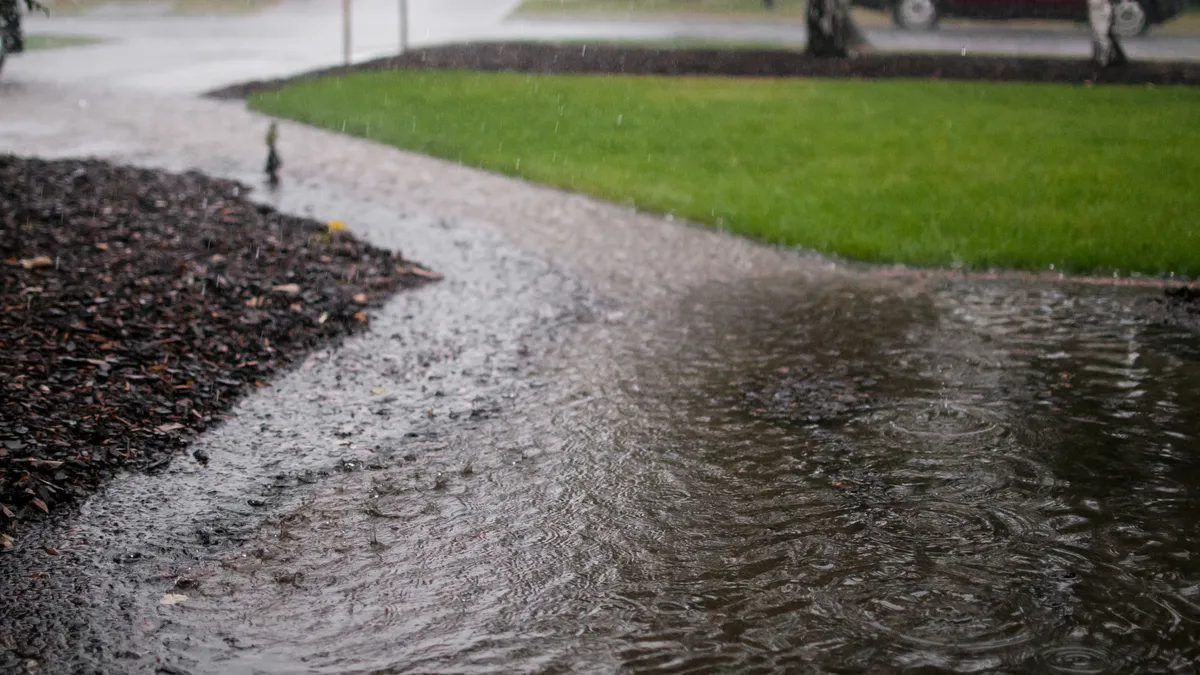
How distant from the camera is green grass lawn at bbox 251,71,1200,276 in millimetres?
8633

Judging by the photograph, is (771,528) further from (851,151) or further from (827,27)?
(827,27)

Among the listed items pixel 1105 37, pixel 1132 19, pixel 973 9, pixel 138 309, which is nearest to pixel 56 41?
pixel 973 9

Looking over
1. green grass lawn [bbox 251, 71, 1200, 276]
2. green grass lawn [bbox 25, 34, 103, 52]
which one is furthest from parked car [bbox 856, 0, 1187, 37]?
green grass lawn [bbox 25, 34, 103, 52]

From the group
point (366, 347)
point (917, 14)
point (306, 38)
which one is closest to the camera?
point (366, 347)

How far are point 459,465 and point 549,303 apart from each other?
8.30ft

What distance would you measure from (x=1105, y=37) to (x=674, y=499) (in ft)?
45.4

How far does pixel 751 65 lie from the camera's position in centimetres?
1739

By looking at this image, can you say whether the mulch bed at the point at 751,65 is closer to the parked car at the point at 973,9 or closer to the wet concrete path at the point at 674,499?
the parked car at the point at 973,9

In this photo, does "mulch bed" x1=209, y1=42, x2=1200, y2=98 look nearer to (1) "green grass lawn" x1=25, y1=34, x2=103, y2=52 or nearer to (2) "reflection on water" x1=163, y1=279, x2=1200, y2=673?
(1) "green grass lawn" x1=25, y1=34, x2=103, y2=52

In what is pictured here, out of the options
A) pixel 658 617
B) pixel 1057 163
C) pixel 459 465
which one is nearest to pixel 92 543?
pixel 459 465

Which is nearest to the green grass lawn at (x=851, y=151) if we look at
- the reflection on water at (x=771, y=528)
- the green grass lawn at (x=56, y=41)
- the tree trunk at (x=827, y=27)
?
the reflection on water at (x=771, y=528)

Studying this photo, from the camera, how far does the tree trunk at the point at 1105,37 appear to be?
51.4 feet

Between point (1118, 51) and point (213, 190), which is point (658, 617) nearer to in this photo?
point (213, 190)

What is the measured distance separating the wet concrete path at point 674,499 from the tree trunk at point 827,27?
434 inches
